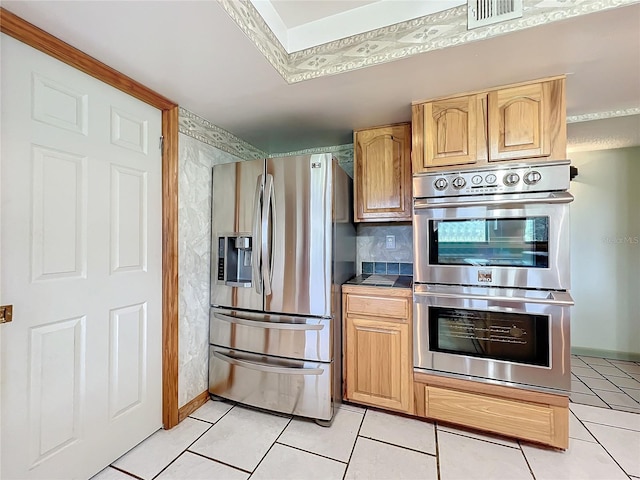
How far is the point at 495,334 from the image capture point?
1749 millimetres

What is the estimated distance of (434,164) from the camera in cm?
188

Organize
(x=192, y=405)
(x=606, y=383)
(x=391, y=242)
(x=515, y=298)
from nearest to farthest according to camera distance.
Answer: (x=515, y=298) → (x=192, y=405) → (x=606, y=383) → (x=391, y=242)

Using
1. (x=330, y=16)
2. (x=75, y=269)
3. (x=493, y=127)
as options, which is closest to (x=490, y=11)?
(x=493, y=127)

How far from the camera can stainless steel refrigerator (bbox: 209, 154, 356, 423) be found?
1918 millimetres

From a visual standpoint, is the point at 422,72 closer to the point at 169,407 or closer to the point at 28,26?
the point at 28,26

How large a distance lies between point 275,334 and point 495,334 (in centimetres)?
140

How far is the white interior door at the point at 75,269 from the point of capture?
1.22m

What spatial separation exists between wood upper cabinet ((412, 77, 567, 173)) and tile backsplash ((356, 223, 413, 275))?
0.83 meters

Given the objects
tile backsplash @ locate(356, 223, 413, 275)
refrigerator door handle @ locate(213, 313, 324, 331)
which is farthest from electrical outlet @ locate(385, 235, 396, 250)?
refrigerator door handle @ locate(213, 313, 324, 331)

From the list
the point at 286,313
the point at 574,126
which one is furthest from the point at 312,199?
the point at 574,126

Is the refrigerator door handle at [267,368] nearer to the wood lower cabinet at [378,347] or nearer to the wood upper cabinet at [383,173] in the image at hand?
the wood lower cabinet at [378,347]

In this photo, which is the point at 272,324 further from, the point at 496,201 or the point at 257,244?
the point at 496,201

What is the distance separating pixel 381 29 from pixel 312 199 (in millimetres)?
991

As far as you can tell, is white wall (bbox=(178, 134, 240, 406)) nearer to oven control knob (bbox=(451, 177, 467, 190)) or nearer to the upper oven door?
the upper oven door
